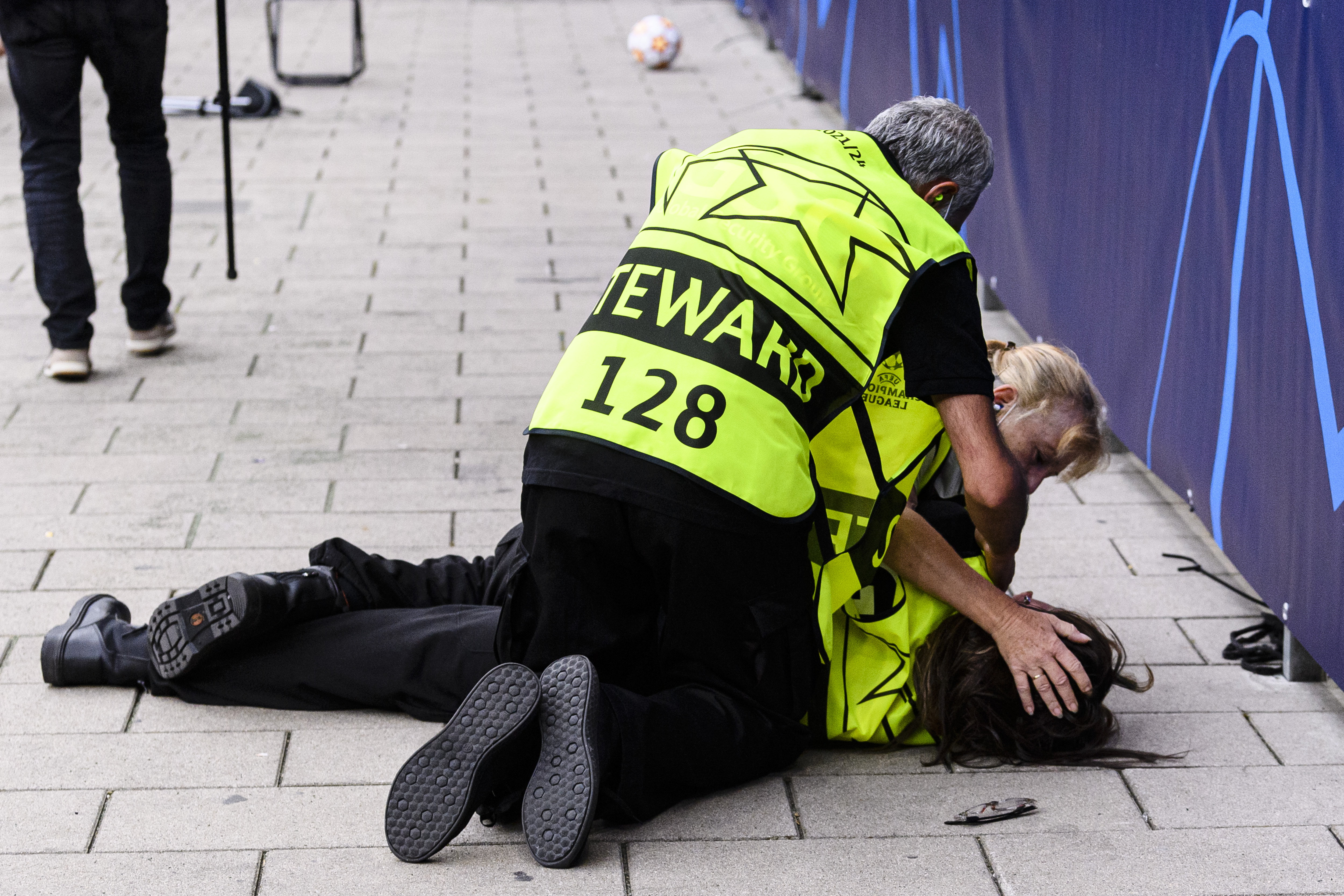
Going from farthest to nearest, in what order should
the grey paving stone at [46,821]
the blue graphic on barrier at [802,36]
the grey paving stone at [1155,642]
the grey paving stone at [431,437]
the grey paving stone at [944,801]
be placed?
the blue graphic on barrier at [802,36] < the grey paving stone at [431,437] < the grey paving stone at [1155,642] < the grey paving stone at [944,801] < the grey paving stone at [46,821]

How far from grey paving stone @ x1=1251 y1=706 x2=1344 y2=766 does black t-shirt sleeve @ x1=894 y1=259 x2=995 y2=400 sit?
1.11m

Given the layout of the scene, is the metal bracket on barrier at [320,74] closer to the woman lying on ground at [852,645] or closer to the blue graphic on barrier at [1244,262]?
the blue graphic on barrier at [1244,262]

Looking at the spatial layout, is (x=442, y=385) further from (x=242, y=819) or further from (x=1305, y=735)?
(x=1305, y=735)

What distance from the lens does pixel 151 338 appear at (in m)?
5.34

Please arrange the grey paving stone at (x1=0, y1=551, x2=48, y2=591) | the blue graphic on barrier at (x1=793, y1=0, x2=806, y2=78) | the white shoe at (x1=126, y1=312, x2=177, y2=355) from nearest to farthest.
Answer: the grey paving stone at (x1=0, y1=551, x2=48, y2=591)
the white shoe at (x1=126, y1=312, x2=177, y2=355)
the blue graphic on barrier at (x1=793, y1=0, x2=806, y2=78)

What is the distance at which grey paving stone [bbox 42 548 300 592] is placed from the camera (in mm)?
3693

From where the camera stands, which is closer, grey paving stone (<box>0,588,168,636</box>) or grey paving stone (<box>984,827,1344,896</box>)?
grey paving stone (<box>984,827,1344,896</box>)

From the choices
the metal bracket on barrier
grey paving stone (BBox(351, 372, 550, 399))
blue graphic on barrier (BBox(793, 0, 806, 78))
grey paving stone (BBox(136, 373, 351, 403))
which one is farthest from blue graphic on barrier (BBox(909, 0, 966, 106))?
the metal bracket on barrier

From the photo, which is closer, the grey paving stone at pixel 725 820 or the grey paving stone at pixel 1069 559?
the grey paving stone at pixel 725 820

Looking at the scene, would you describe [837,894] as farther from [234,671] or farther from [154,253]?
[154,253]

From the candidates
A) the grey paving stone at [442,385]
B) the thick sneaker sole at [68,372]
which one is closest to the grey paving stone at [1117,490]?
the grey paving stone at [442,385]

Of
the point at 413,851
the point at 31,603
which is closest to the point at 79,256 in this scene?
the point at 31,603

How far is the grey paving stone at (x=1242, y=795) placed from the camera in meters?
2.81

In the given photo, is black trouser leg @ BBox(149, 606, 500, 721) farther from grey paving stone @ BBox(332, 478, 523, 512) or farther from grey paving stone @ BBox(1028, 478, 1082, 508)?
grey paving stone @ BBox(1028, 478, 1082, 508)
